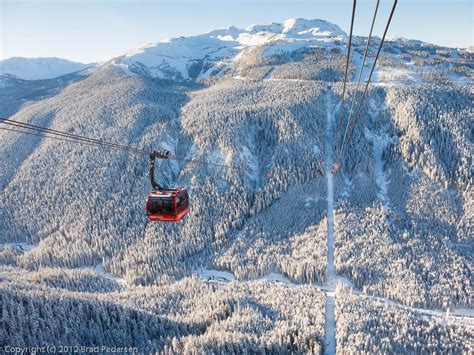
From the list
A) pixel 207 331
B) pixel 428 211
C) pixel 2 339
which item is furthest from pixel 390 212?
pixel 2 339

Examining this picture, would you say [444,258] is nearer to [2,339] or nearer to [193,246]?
[193,246]

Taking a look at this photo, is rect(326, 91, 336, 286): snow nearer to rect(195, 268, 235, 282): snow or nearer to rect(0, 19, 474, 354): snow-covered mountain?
rect(0, 19, 474, 354): snow-covered mountain

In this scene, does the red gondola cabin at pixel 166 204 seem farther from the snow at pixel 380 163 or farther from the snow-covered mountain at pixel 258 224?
the snow at pixel 380 163

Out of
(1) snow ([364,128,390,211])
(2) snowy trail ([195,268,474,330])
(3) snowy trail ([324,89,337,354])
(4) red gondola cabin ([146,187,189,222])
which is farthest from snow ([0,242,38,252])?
(1) snow ([364,128,390,211])

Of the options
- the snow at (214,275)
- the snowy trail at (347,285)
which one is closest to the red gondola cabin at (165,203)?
the snowy trail at (347,285)

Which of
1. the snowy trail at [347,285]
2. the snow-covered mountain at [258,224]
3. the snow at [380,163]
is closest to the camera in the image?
the snow-covered mountain at [258,224]

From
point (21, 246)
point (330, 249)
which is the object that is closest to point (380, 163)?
point (330, 249)
